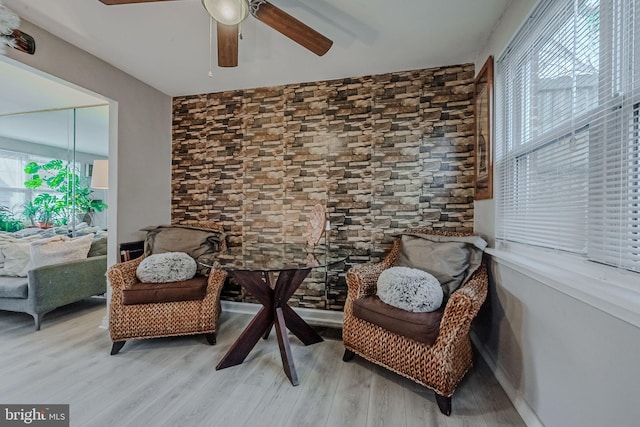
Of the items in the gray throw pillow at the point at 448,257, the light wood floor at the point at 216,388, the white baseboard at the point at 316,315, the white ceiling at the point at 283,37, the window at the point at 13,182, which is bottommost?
the light wood floor at the point at 216,388

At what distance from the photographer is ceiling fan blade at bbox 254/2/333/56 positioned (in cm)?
148

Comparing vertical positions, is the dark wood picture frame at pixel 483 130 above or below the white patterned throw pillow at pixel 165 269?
above

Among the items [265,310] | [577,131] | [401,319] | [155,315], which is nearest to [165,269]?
[155,315]

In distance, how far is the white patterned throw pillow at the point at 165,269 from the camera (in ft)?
7.29

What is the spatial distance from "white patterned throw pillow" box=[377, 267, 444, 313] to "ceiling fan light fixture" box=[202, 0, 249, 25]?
173 centimetres

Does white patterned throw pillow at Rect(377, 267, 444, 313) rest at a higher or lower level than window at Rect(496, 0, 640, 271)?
lower

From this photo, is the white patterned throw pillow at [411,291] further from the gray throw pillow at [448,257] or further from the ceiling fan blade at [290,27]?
the ceiling fan blade at [290,27]

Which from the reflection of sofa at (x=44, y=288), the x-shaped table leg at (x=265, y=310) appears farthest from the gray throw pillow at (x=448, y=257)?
the reflection of sofa at (x=44, y=288)

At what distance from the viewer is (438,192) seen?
8.34 ft

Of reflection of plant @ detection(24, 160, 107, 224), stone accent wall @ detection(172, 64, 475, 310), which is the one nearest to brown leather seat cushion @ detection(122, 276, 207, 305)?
stone accent wall @ detection(172, 64, 475, 310)

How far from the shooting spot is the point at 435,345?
62.4 inches

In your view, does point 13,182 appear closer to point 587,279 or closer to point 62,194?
point 62,194

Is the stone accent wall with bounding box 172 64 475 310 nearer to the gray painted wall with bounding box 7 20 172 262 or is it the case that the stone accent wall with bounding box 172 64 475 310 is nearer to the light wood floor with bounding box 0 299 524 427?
the gray painted wall with bounding box 7 20 172 262

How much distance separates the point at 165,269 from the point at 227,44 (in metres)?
1.69
